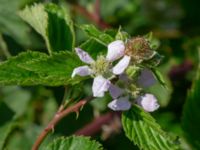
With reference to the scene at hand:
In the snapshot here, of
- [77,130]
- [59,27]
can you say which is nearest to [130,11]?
[77,130]

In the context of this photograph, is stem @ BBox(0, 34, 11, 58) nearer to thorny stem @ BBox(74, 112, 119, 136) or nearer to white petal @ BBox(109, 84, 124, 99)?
thorny stem @ BBox(74, 112, 119, 136)

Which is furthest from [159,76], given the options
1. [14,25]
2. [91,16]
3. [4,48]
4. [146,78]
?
[91,16]

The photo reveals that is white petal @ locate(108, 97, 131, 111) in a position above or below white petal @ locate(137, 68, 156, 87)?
below

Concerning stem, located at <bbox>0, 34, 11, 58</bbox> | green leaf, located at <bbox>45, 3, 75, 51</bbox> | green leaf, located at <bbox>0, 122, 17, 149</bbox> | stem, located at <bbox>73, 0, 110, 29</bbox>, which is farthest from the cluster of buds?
stem, located at <bbox>73, 0, 110, 29</bbox>

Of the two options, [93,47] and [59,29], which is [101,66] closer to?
[93,47]

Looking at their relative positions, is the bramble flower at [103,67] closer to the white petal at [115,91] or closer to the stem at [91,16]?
the white petal at [115,91]
